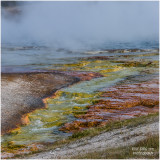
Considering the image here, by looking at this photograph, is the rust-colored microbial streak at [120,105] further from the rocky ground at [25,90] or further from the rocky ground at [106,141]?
the rocky ground at [106,141]

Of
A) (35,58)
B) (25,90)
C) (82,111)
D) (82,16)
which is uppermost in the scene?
(82,16)

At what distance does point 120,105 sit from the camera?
2155 centimetres

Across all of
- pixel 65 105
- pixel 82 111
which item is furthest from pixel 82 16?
pixel 82 111

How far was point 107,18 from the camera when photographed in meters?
161

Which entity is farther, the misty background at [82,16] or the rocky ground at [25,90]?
the misty background at [82,16]

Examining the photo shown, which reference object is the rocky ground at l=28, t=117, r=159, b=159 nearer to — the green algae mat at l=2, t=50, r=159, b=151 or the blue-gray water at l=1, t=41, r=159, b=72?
the green algae mat at l=2, t=50, r=159, b=151

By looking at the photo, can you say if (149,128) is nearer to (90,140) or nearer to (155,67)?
(90,140)

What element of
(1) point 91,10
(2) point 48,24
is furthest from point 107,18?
(2) point 48,24

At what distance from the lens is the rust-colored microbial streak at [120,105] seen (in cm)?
1844

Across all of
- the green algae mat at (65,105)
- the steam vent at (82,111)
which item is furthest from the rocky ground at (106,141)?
the green algae mat at (65,105)

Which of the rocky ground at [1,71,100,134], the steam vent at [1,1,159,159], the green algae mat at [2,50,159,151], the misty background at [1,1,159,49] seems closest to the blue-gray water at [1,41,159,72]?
the steam vent at [1,1,159,159]

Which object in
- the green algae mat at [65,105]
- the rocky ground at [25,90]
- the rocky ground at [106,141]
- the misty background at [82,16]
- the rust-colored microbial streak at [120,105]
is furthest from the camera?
the misty background at [82,16]

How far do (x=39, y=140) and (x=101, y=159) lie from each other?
8101mm

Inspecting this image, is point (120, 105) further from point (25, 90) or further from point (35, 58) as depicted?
point (35, 58)
